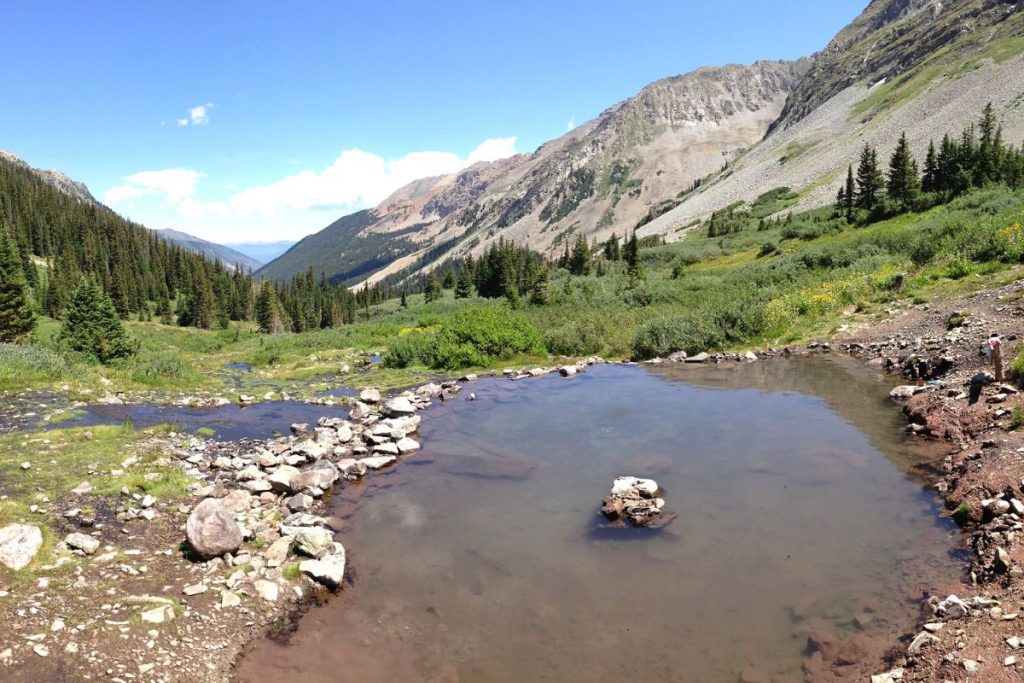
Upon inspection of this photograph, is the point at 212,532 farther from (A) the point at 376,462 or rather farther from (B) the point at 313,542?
(A) the point at 376,462

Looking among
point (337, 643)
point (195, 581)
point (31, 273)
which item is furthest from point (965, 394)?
point (31, 273)

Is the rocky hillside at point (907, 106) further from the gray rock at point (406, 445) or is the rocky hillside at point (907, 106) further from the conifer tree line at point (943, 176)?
the gray rock at point (406, 445)

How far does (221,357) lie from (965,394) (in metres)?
58.5

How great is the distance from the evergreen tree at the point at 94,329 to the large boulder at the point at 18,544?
28021 mm

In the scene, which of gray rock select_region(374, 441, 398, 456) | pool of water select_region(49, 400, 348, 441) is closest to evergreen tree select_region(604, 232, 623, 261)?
pool of water select_region(49, 400, 348, 441)

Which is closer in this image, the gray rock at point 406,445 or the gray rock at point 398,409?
the gray rock at point 406,445

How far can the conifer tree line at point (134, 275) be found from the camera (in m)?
106

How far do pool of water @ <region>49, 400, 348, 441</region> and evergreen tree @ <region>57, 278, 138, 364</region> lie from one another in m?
15.1

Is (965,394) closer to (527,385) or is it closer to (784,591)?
(784,591)

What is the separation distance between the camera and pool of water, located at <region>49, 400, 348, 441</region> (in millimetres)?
18484

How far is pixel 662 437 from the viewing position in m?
16.8

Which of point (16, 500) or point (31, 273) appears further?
point (31, 273)

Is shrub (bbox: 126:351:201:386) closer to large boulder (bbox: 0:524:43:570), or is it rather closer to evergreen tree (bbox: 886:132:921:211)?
large boulder (bbox: 0:524:43:570)

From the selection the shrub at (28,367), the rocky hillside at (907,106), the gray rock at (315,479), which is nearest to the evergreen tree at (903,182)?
the rocky hillside at (907,106)
